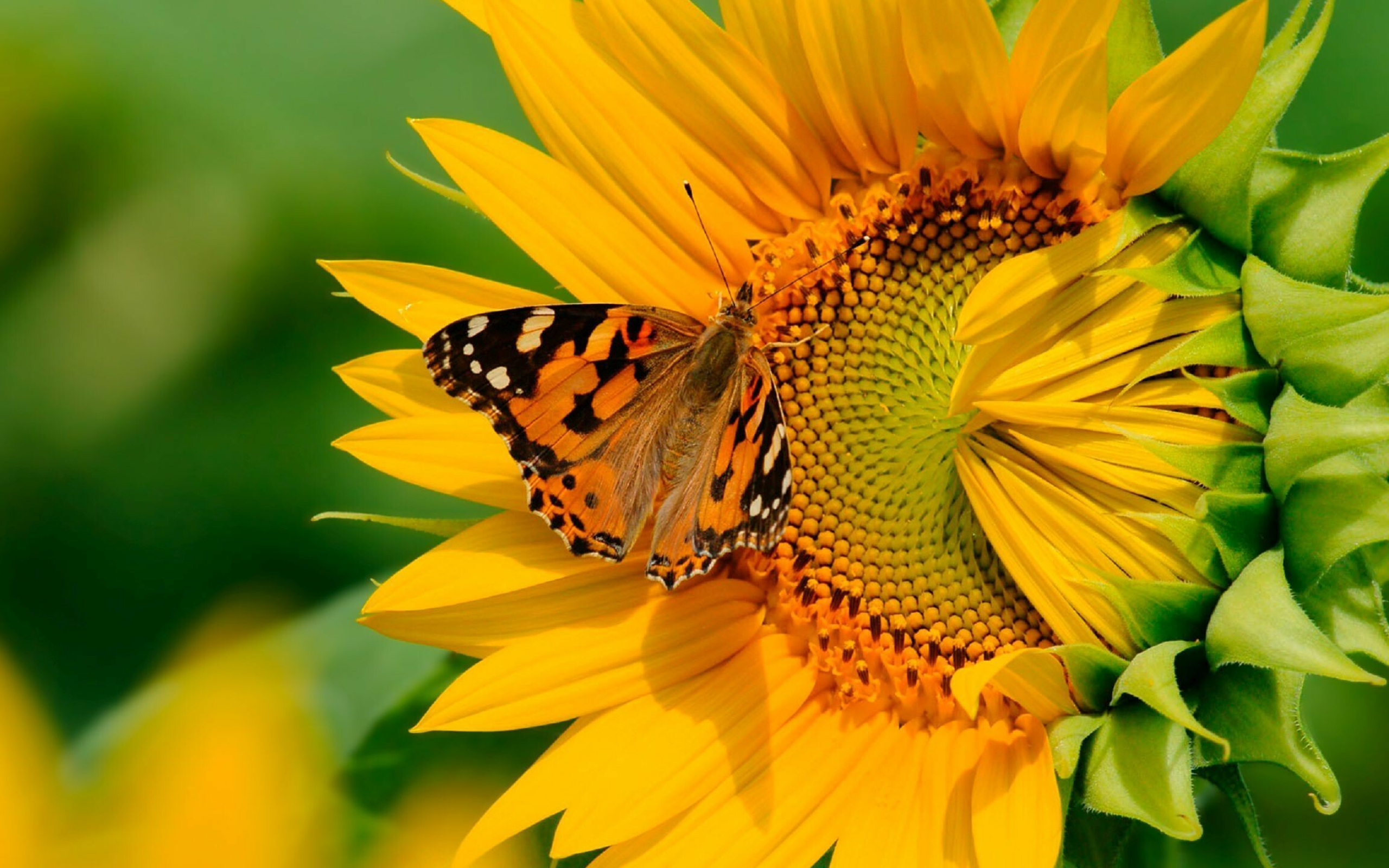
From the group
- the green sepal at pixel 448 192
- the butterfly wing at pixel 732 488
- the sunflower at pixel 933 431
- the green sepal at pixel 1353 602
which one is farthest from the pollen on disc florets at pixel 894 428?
the green sepal at pixel 448 192

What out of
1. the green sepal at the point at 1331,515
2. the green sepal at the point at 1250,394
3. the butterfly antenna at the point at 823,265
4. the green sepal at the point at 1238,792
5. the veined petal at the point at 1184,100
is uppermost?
the butterfly antenna at the point at 823,265

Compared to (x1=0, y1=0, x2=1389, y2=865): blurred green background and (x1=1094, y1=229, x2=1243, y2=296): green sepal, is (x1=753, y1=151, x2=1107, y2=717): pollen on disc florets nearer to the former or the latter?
(x1=1094, y1=229, x2=1243, y2=296): green sepal

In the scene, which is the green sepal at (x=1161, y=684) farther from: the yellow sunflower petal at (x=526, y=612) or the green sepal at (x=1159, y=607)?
the yellow sunflower petal at (x=526, y=612)

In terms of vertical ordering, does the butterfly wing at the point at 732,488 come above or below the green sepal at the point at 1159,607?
above

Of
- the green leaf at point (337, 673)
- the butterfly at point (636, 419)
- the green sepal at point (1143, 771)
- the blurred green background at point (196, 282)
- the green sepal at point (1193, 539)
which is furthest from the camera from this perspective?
the blurred green background at point (196, 282)

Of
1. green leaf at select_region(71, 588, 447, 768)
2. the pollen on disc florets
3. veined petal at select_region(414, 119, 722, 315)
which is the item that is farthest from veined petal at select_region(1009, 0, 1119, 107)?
green leaf at select_region(71, 588, 447, 768)

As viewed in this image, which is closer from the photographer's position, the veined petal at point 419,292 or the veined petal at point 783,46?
the veined petal at point 783,46

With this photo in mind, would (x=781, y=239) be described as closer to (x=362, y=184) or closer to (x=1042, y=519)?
(x=1042, y=519)
